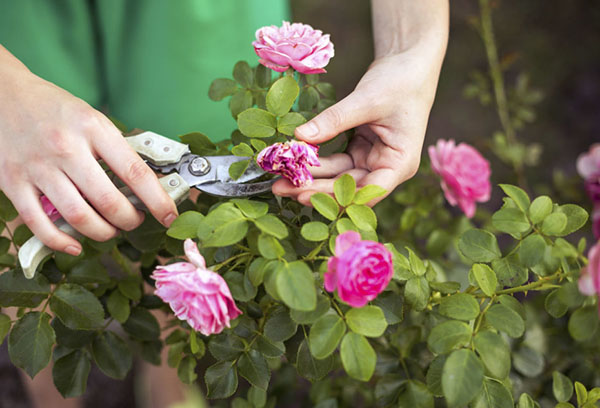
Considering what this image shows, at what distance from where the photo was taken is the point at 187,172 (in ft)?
2.77

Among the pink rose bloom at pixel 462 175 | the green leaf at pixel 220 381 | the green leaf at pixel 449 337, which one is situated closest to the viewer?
the green leaf at pixel 449 337

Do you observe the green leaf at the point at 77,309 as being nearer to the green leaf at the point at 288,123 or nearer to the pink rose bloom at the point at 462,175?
the green leaf at the point at 288,123

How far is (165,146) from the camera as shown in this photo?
2.75 ft

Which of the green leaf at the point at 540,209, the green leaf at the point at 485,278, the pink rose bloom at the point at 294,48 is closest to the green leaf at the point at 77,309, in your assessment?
the pink rose bloom at the point at 294,48

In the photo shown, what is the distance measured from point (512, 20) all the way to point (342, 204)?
2248 millimetres

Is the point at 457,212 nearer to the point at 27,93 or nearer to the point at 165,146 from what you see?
the point at 165,146

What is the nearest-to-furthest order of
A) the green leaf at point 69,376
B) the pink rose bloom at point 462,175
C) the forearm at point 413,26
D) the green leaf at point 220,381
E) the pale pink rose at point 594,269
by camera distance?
the pale pink rose at point 594,269 < the green leaf at point 220,381 < the green leaf at point 69,376 < the forearm at point 413,26 < the pink rose bloom at point 462,175

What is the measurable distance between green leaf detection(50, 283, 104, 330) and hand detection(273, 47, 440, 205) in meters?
0.38

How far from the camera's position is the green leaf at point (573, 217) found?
0.77 meters

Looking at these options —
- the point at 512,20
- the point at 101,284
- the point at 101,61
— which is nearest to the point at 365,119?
the point at 101,284

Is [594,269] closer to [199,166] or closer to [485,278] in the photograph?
[485,278]

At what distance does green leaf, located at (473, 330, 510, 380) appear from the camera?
678 mm

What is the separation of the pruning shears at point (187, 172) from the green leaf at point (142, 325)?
9.2 inches

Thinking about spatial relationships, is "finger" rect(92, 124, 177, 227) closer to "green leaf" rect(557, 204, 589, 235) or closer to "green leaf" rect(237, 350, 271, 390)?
"green leaf" rect(237, 350, 271, 390)
